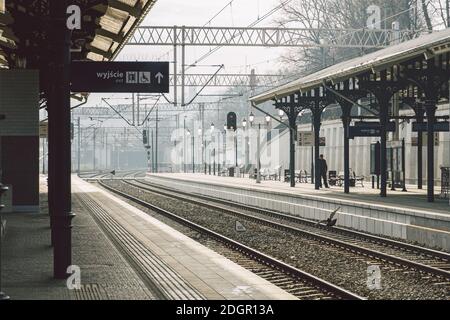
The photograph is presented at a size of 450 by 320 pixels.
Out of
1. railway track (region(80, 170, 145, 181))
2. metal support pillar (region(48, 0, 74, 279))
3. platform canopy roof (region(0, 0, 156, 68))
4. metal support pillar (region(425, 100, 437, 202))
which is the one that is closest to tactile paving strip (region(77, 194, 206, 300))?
metal support pillar (region(48, 0, 74, 279))

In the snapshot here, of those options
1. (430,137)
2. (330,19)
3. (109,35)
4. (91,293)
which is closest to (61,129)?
(91,293)

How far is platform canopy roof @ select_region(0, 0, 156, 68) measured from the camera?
15594 mm

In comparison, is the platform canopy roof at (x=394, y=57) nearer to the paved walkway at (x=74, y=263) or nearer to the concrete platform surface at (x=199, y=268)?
the concrete platform surface at (x=199, y=268)

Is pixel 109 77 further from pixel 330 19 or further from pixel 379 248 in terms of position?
pixel 330 19

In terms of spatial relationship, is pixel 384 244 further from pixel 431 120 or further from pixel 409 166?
pixel 409 166

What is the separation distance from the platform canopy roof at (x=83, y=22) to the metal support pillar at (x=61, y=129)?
26 cm

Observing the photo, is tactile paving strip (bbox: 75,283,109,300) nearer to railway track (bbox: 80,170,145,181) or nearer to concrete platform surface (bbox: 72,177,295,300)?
concrete platform surface (bbox: 72,177,295,300)

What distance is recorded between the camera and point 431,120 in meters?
22.9

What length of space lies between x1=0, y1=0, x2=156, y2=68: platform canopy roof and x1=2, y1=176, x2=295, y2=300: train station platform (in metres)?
3.23

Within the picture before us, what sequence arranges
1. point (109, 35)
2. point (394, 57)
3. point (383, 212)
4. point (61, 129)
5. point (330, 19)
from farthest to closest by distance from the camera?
point (330, 19), point (394, 57), point (109, 35), point (383, 212), point (61, 129)

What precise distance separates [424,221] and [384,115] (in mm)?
7580

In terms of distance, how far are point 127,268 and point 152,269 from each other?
352 millimetres

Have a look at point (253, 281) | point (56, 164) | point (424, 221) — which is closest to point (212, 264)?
point (253, 281)

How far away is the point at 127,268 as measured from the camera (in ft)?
41.0
